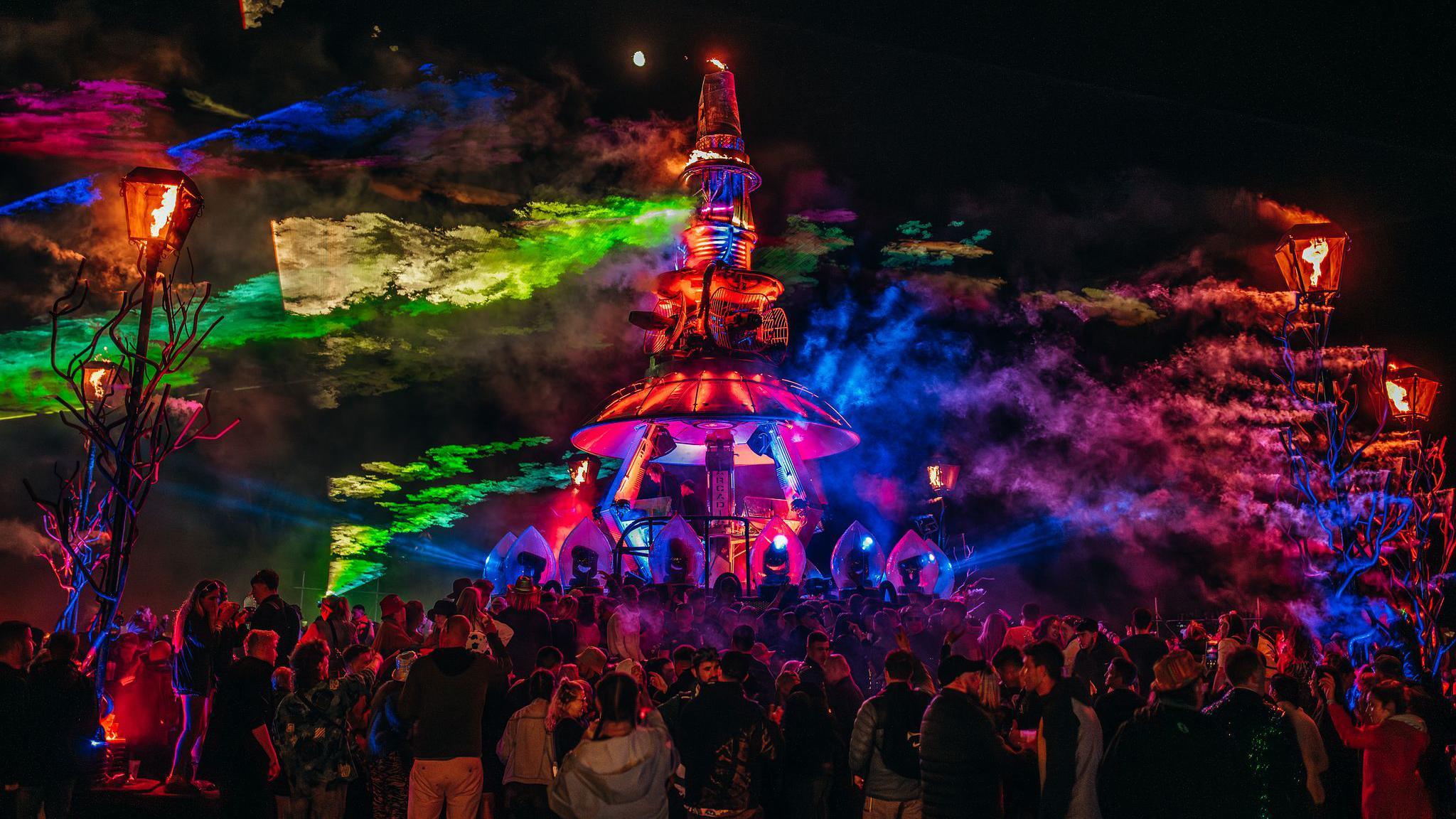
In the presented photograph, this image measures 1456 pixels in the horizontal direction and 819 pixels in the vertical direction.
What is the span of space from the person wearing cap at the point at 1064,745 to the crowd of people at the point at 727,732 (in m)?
0.01

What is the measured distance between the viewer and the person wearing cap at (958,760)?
5527 millimetres

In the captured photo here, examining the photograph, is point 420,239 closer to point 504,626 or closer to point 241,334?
point 241,334

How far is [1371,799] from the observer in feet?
23.3

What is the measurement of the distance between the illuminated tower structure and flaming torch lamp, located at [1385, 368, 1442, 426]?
1304 centimetres

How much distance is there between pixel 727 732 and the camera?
19.4ft

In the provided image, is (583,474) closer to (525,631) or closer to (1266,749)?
(525,631)

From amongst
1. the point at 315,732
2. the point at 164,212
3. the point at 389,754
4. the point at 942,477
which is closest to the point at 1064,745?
the point at 389,754

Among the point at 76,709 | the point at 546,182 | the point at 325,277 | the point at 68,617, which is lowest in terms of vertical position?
the point at 76,709

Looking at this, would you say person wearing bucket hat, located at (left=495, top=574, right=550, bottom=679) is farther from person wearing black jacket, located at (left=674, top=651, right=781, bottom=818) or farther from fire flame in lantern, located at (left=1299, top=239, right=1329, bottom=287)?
fire flame in lantern, located at (left=1299, top=239, right=1329, bottom=287)

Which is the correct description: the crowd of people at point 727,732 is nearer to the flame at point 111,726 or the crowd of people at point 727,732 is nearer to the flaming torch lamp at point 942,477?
the flame at point 111,726

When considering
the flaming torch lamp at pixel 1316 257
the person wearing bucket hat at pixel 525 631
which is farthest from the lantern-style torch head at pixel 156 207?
the flaming torch lamp at pixel 1316 257

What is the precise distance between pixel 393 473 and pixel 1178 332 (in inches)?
1156

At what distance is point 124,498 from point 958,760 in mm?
6244

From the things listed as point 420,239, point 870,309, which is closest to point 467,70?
point 420,239
